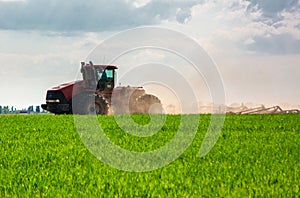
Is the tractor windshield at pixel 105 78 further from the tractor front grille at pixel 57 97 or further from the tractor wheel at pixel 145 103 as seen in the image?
the tractor front grille at pixel 57 97

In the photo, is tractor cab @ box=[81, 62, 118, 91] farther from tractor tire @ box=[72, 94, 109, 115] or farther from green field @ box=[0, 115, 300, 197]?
green field @ box=[0, 115, 300, 197]

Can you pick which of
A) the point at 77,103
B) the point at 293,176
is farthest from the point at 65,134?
the point at 77,103

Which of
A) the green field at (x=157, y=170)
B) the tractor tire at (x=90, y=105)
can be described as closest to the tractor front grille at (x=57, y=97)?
the tractor tire at (x=90, y=105)

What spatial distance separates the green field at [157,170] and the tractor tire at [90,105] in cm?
1038

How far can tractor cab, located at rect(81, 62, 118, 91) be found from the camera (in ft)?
103

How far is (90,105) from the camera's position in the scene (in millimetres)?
30797

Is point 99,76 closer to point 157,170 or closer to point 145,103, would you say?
point 145,103

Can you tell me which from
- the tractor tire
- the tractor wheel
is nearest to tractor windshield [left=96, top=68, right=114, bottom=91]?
the tractor tire

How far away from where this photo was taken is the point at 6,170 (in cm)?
1190

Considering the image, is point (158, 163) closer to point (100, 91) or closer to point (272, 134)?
point (272, 134)

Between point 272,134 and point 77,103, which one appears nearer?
point 272,134

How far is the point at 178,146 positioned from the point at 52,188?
6483 mm

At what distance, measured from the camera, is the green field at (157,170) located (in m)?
9.57

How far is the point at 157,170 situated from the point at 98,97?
19.8 metres
